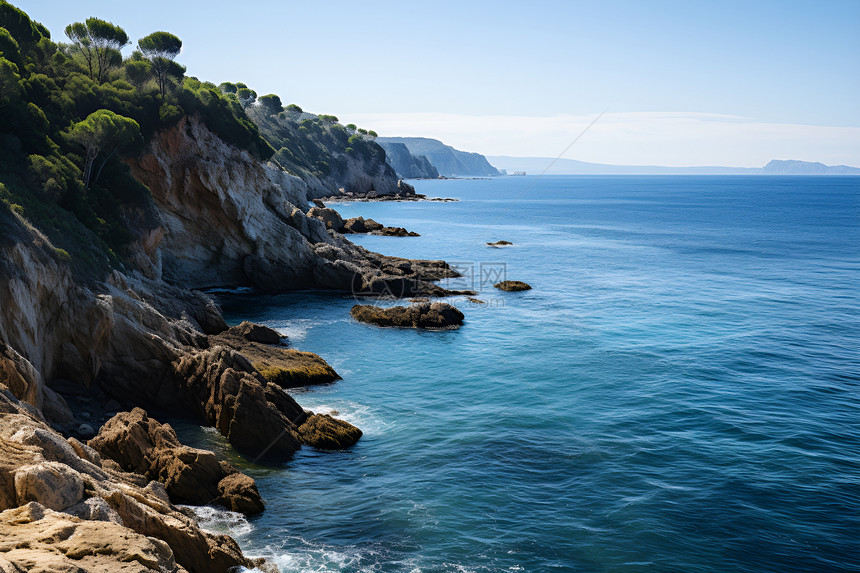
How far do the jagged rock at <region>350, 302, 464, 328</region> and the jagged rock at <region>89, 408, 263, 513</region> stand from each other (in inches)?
1044

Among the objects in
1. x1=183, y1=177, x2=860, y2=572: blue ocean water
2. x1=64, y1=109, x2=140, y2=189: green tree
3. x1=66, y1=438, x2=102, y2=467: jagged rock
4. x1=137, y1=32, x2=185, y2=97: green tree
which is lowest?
x1=183, y1=177, x2=860, y2=572: blue ocean water

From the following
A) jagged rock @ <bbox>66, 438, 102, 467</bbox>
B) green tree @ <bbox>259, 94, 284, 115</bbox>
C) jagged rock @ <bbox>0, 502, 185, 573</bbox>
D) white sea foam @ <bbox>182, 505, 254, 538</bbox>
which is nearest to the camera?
jagged rock @ <bbox>0, 502, 185, 573</bbox>

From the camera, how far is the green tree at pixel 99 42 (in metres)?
48.1

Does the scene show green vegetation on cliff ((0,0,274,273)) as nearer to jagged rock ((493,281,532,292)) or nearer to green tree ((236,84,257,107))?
jagged rock ((493,281,532,292))

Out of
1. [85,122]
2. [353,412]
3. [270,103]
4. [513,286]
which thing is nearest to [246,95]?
[270,103]

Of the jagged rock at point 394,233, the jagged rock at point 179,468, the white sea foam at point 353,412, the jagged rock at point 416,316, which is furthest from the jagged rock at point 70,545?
the jagged rock at point 394,233

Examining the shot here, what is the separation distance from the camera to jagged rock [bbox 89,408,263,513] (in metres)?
19.7

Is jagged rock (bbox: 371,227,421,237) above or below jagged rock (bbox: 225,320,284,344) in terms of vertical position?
above

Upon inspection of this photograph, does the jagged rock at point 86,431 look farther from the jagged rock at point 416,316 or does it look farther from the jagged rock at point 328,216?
the jagged rock at point 328,216

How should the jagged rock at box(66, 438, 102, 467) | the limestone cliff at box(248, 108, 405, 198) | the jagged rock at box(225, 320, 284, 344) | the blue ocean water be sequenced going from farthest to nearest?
the limestone cliff at box(248, 108, 405, 198) → the jagged rock at box(225, 320, 284, 344) → the blue ocean water → the jagged rock at box(66, 438, 102, 467)

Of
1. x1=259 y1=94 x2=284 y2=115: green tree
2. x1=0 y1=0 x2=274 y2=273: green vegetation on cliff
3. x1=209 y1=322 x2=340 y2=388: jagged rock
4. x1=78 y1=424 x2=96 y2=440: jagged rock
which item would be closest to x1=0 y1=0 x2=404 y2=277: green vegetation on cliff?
x1=0 y1=0 x2=274 y2=273: green vegetation on cliff

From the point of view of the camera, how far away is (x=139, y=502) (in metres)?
14.5

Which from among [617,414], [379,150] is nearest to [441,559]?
[617,414]

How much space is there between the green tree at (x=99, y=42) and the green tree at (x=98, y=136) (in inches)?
463
